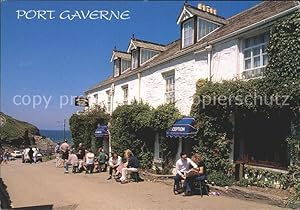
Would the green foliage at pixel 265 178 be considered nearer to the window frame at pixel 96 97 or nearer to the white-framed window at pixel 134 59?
the white-framed window at pixel 134 59

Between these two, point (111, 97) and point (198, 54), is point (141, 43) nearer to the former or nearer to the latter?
point (111, 97)

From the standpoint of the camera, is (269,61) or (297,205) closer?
(297,205)

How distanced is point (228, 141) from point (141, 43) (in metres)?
12.1

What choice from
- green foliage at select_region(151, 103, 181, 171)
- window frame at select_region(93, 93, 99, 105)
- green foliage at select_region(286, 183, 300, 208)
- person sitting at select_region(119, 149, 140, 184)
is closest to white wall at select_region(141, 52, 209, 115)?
green foliage at select_region(151, 103, 181, 171)

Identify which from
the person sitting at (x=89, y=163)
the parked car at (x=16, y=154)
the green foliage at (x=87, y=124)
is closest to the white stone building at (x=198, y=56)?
the green foliage at (x=87, y=124)

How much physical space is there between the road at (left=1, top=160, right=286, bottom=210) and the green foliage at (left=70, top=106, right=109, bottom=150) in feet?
35.3

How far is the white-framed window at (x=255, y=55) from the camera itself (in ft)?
39.3

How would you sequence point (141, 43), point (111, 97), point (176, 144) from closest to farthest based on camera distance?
1. point (176, 144)
2. point (141, 43)
3. point (111, 97)

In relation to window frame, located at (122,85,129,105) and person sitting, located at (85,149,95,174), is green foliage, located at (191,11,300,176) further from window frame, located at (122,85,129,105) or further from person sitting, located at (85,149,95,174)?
window frame, located at (122,85,129,105)

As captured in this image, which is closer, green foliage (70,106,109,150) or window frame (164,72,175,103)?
window frame (164,72,175,103)

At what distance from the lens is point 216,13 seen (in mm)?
18547

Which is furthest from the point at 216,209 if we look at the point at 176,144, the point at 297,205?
the point at 176,144

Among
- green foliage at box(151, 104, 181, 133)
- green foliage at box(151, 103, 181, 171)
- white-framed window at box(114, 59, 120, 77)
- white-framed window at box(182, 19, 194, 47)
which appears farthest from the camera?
white-framed window at box(114, 59, 120, 77)

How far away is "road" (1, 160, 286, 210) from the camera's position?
9.62m
